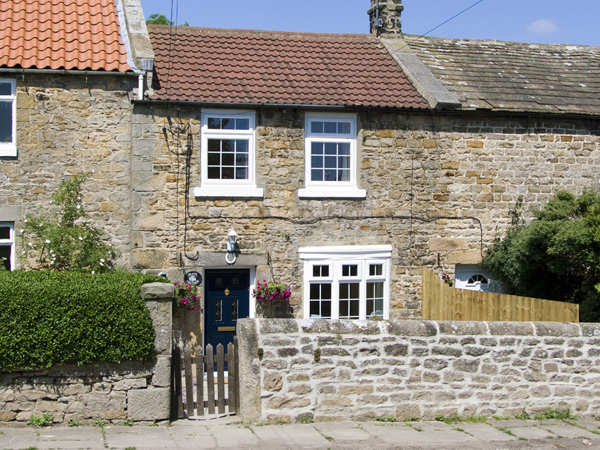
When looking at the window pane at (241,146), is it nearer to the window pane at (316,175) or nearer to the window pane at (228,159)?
the window pane at (228,159)

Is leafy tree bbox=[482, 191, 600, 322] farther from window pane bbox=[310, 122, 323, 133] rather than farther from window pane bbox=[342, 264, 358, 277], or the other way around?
window pane bbox=[310, 122, 323, 133]

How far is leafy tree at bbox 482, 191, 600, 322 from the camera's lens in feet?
38.8

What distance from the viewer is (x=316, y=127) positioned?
1408 centimetres

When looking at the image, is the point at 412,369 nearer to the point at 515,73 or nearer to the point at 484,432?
the point at 484,432

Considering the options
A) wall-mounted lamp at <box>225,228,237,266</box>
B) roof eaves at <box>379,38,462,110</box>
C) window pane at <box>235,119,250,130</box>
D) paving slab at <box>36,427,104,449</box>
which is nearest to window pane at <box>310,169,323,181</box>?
window pane at <box>235,119,250,130</box>

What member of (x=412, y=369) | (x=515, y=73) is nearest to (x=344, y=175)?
(x=515, y=73)

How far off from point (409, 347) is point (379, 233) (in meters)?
4.89

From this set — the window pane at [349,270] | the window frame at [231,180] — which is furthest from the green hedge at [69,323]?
the window pane at [349,270]

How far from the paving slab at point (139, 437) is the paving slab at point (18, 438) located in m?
0.85

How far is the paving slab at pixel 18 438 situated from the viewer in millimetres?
8023

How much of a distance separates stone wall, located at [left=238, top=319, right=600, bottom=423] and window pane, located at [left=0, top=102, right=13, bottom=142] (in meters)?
Result: 6.56

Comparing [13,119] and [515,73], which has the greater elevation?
[515,73]

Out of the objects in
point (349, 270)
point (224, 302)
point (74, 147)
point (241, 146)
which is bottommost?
point (224, 302)

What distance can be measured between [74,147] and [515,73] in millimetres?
9789
